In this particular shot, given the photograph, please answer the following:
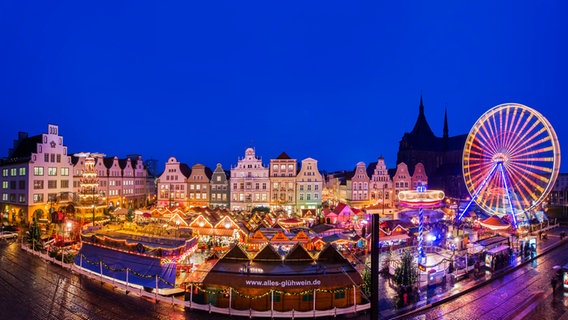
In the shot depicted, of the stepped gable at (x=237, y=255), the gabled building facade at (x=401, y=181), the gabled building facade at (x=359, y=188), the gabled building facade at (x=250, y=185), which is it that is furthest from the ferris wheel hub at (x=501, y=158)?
the gabled building facade at (x=250, y=185)

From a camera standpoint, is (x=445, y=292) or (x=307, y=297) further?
(x=445, y=292)

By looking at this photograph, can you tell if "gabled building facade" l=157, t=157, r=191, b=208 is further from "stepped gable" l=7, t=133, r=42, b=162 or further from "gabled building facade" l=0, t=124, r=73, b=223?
"stepped gable" l=7, t=133, r=42, b=162

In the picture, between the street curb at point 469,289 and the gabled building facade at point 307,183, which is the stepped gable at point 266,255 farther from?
the gabled building facade at point 307,183

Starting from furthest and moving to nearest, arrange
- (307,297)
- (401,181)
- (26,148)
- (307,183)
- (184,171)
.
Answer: (184,171)
(401,181)
(307,183)
(26,148)
(307,297)

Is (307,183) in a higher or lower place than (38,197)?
higher

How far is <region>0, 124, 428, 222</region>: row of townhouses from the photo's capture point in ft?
142

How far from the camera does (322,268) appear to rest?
1656cm

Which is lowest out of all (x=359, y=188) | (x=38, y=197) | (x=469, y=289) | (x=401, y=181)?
(x=469, y=289)

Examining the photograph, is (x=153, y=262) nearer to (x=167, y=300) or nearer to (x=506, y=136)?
(x=167, y=300)

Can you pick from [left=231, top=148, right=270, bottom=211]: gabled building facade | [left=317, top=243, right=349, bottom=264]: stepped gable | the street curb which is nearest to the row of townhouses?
[left=231, top=148, right=270, bottom=211]: gabled building facade

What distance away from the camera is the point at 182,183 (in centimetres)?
5450

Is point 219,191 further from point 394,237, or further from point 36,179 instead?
point 394,237

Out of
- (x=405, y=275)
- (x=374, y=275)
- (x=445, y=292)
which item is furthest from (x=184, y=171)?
(x=374, y=275)

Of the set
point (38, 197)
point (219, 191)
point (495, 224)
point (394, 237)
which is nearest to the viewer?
point (394, 237)
